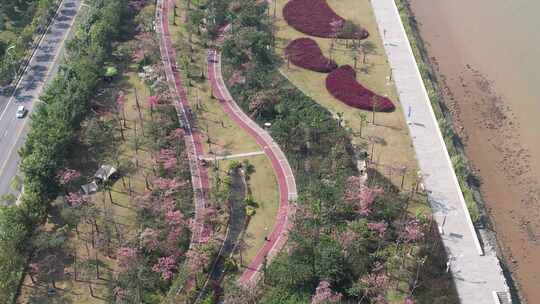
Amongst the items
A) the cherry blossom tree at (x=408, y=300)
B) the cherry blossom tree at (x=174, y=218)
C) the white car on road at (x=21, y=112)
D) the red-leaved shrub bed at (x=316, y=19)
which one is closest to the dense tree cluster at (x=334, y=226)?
the cherry blossom tree at (x=408, y=300)

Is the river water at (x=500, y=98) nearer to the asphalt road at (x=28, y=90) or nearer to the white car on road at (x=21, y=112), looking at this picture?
the asphalt road at (x=28, y=90)

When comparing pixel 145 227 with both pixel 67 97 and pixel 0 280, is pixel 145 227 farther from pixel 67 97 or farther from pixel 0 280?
pixel 67 97

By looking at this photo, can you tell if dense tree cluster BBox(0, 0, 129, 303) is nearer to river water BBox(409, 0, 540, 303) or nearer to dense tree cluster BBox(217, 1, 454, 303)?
dense tree cluster BBox(217, 1, 454, 303)

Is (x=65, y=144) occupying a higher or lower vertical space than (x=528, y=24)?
lower

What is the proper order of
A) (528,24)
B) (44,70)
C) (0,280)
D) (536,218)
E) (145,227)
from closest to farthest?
(0,280) → (145,227) → (536,218) → (44,70) → (528,24)

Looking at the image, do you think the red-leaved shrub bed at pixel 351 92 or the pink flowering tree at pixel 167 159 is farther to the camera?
the red-leaved shrub bed at pixel 351 92

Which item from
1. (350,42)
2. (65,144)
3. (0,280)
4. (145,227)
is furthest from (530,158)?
(0,280)

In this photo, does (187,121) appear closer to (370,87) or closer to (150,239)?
(150,239)
